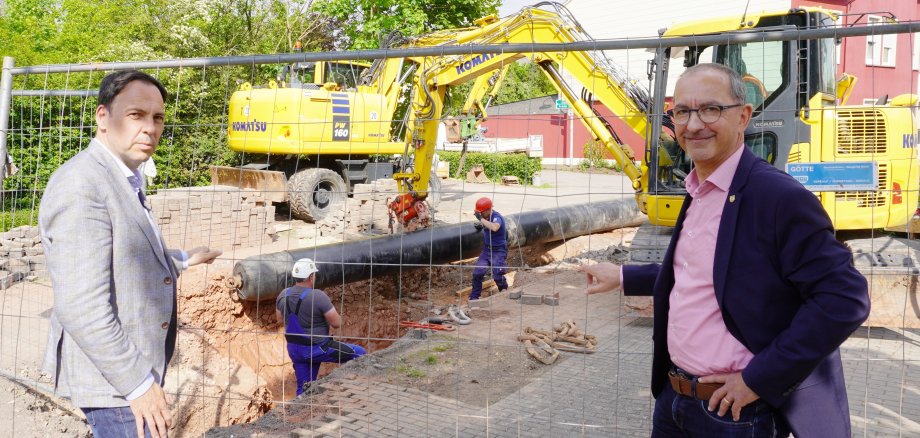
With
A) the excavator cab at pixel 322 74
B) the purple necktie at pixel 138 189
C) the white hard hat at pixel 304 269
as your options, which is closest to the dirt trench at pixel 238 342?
the white hard hat at pixel 304 269

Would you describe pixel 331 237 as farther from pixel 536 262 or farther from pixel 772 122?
pixel 772 122

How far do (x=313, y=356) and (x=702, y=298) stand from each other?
4.63 meters

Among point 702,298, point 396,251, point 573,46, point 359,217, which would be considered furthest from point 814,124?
point 359,217

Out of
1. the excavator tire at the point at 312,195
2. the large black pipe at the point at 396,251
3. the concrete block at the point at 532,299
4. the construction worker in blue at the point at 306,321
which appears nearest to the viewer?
the construction worker in blue at the point at 306,321

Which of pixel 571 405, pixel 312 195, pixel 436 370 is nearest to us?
pixel 571 405

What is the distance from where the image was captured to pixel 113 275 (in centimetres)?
228

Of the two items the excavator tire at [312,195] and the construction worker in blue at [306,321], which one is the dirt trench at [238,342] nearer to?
the construction worker in blue at [306,321]

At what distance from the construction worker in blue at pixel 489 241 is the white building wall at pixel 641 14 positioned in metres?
19.5

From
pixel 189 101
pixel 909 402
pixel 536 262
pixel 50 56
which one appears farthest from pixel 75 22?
pixel 909 402

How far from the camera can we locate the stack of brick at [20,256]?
9.05 metres

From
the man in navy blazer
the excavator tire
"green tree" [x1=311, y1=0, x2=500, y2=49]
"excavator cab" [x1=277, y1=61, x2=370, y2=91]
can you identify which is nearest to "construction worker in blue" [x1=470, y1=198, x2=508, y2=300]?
A: the excavator tire

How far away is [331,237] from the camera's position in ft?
36.9

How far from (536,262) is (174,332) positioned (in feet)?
34.1

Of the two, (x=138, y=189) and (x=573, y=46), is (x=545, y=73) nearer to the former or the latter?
(x=573, y=46)
